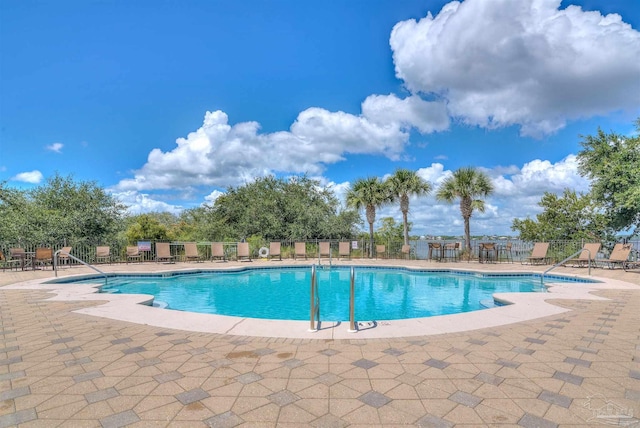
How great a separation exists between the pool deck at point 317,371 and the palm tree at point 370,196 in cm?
1375

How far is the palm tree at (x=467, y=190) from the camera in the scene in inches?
663

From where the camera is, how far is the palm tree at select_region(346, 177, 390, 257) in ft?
61.3

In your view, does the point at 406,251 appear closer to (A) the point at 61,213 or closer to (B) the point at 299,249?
(B) the point at 299,249

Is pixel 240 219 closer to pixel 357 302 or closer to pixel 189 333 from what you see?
pixel 357 302

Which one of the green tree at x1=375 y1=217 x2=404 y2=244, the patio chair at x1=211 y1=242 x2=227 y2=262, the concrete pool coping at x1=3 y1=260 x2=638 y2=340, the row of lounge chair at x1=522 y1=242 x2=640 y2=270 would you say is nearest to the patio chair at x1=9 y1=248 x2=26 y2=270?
the concrete pool coping at x1=3 y1=260 x2=638 y2=340

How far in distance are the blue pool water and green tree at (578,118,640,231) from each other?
6.28 meters

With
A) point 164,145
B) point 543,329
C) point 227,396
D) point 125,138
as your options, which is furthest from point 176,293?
point 125,138

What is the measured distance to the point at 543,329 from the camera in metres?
4.28

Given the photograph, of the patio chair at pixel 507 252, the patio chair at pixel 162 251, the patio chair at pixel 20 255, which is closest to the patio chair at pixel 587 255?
the patio chair at pixel 507 252

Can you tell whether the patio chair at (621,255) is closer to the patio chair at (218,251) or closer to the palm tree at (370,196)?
the palm tree at (370,196)

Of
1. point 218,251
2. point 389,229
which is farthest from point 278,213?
point 389,229
